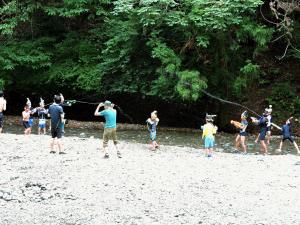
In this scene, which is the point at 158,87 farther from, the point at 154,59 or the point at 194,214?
the point at 194,214

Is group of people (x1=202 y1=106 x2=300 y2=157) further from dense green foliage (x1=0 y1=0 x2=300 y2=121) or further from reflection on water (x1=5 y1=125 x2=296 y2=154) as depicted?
dense green foliage (x1=0 y1=0 x2=300 y2=121)

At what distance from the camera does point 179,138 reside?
2295 centimetres

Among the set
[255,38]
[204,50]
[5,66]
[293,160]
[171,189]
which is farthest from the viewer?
[5,66]

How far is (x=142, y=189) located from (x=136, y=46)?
13532mm

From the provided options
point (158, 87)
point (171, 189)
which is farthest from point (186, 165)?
point (158, 87)

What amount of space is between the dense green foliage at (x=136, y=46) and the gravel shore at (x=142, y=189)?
26.1 ft

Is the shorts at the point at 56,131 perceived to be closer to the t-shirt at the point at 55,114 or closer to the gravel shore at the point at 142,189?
the t-shirt at the point at 55,114

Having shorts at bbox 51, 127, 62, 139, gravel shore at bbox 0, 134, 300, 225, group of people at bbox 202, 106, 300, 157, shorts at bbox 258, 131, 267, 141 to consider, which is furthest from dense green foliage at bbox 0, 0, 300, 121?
shorts at bbox 51, 127, 62, 139

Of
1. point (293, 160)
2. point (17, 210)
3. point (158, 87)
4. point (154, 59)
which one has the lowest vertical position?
point (17, 210)

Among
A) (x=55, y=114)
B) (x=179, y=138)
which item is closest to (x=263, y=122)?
(x=179, y=138)

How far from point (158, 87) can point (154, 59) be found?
69.7 inches

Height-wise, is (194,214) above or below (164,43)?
below

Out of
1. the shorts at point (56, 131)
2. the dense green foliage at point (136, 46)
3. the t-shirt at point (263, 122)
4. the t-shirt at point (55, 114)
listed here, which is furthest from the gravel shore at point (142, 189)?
the dense green foliage at point (136, 46)

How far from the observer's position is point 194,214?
Answer: 33.4ft
